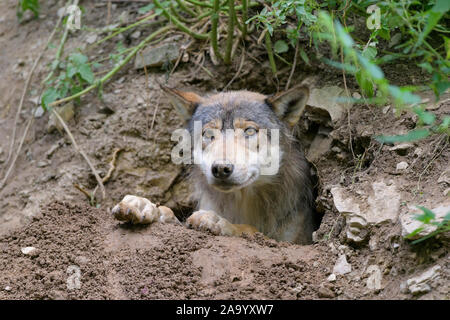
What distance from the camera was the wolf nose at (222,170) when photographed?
4.15m

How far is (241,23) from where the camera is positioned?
18.8 ft

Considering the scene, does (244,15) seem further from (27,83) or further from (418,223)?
(418,223)

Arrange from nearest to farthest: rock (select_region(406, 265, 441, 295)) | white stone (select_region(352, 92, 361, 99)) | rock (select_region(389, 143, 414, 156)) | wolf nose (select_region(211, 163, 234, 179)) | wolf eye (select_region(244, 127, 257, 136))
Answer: rock (select_region(406, 265, 441, 295)) < rock (select_region(389, 143, 414, 156)) < wolf nose (select_region(211, 163, 234, 179)) < wolf eye (select_region(244, 127, 257, 136)) < white stone (select_region(352, 92, 361, 99))

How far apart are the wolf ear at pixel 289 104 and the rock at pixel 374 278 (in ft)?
→ 6.64

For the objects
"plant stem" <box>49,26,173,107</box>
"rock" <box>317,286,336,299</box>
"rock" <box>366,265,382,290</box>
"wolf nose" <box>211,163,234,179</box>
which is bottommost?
"rock" <box>317,286,336,299</box>

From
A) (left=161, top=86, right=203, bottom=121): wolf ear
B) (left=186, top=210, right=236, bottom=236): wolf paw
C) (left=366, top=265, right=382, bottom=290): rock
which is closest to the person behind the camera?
(left=366, top=265, right=382, bottom=290): rock

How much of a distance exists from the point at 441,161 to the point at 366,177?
671 millimetres

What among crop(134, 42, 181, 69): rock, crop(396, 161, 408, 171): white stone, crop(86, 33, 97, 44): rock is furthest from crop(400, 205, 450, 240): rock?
crop(86, 33, 97, 44): rock

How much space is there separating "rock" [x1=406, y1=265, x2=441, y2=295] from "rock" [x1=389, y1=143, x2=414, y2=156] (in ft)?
4.45

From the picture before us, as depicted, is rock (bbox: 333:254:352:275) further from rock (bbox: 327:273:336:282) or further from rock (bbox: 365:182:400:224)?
rock (bbox: 365:182:400:224)

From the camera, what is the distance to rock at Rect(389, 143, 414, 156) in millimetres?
4027

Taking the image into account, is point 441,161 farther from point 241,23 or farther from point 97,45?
point 97,45

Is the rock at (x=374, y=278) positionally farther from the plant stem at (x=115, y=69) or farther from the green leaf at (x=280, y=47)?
the plant stem at (x=115, y=69)

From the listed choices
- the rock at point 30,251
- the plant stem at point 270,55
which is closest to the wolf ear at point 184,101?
the plant stem at point 270,55
